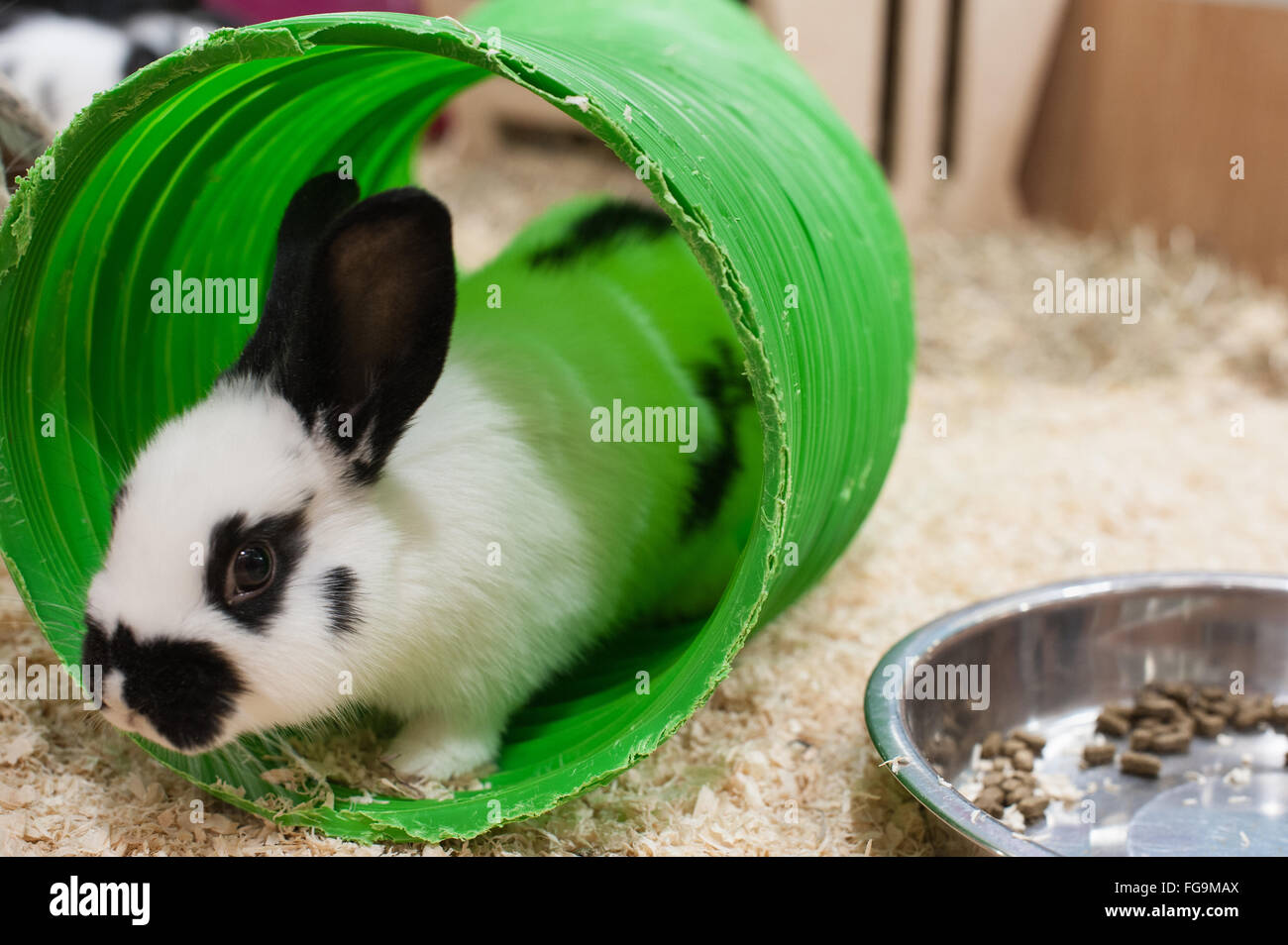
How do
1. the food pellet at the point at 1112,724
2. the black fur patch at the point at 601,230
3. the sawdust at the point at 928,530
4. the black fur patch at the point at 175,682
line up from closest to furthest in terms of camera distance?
the black fur patch at the point at 175,682 → the sawdust at the point at 928,530 → the food pellet at the point at 1112,724 → the black fur patch at the point at 601,230

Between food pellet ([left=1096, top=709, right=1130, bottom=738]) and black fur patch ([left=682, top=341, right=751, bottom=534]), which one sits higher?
black fur patch ([left=682, top=341, right=751, bottom=534])

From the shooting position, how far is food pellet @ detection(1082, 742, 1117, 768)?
2445mm

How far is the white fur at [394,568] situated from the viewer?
1855 mm

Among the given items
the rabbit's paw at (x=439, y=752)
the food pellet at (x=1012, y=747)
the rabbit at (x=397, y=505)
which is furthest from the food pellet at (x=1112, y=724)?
the rabbit's paw at (x=439, y=752)

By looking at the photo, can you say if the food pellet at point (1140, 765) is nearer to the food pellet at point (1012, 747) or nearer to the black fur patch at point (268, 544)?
the food pellet at point (1012, 747)

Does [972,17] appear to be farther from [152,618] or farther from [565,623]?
[152,618]

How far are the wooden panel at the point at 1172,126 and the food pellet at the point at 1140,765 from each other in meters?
2.68

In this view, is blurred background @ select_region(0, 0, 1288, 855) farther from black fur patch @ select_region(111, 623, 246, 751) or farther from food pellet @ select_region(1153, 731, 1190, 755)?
food pellet @ select_region(1153, 731, 1190, 755)

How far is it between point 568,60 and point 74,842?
1344 millimetres

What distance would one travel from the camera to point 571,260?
265 cm

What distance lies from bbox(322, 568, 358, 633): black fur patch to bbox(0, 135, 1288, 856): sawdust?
366 millimetres

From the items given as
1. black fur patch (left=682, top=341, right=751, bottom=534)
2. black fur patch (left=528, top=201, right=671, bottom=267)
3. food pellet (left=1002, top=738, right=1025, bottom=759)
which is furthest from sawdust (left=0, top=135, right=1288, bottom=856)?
black fur patch (left=528, top=201, right=671, bottom=267)

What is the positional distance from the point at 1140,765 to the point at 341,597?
1.39m

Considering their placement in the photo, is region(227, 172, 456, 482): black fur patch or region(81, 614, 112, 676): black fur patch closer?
region(81, 614, 112, 676): black fur patch
